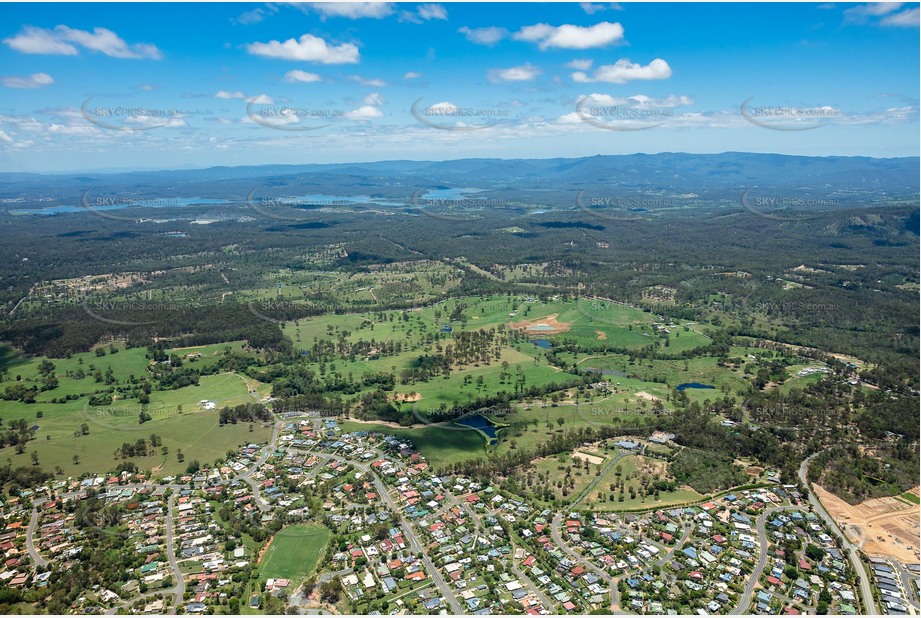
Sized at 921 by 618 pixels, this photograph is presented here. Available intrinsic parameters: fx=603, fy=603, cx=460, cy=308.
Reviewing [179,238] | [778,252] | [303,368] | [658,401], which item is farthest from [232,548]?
[179,238]

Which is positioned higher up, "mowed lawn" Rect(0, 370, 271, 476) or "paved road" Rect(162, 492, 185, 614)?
"mowed lawn" Rect(0, 370, 271, 476)

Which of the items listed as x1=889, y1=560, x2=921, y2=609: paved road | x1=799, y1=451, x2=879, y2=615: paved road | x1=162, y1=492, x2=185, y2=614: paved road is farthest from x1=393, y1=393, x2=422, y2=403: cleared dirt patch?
x1=889, y1=560, x2=921, y2=609: paved road

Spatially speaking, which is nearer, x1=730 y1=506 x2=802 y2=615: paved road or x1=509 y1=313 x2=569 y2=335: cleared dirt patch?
x1=730 y1=506 x2=802 y2=615: paved road

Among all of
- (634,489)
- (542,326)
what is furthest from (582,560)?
(542,326)

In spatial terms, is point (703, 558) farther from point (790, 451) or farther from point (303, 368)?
point (303, 368)

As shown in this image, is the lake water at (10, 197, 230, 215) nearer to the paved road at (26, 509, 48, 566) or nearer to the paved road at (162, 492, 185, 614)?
the paved road at (26, 509, 48, 566)
